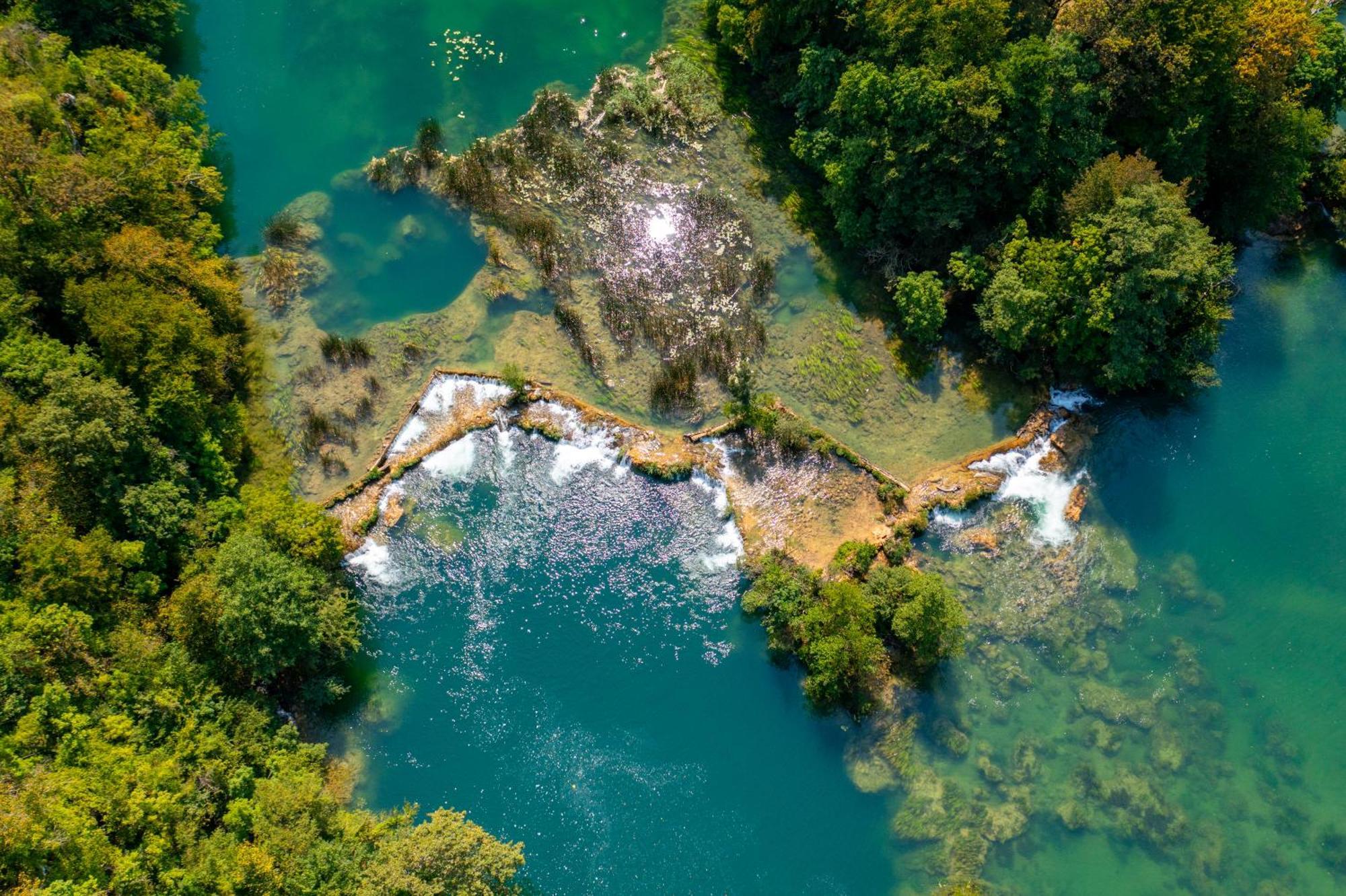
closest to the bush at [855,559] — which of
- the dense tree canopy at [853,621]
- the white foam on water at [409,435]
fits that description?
the dense tree canopy at [853,621]

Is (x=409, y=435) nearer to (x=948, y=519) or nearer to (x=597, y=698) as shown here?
(x=597, y=698)

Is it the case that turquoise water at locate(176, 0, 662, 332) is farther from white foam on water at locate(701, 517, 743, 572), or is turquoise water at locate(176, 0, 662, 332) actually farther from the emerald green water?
white foam on water at locate(701, 517, 743, 572)

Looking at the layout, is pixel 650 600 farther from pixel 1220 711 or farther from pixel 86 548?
pixel 1220 711

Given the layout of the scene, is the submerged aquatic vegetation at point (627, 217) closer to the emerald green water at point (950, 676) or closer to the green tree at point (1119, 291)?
the emerald green water at point (950, 676)

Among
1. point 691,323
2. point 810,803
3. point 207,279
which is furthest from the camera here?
point 691,323

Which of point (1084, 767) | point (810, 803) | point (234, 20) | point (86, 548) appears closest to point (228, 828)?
point (86, 548)

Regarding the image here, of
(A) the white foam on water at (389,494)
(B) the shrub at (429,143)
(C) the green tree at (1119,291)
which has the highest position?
(B) the shrub at (429,143)

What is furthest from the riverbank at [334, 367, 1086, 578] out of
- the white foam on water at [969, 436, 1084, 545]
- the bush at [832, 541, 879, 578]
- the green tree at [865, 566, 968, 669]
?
the green tree at [865, 566, 968, 669]
